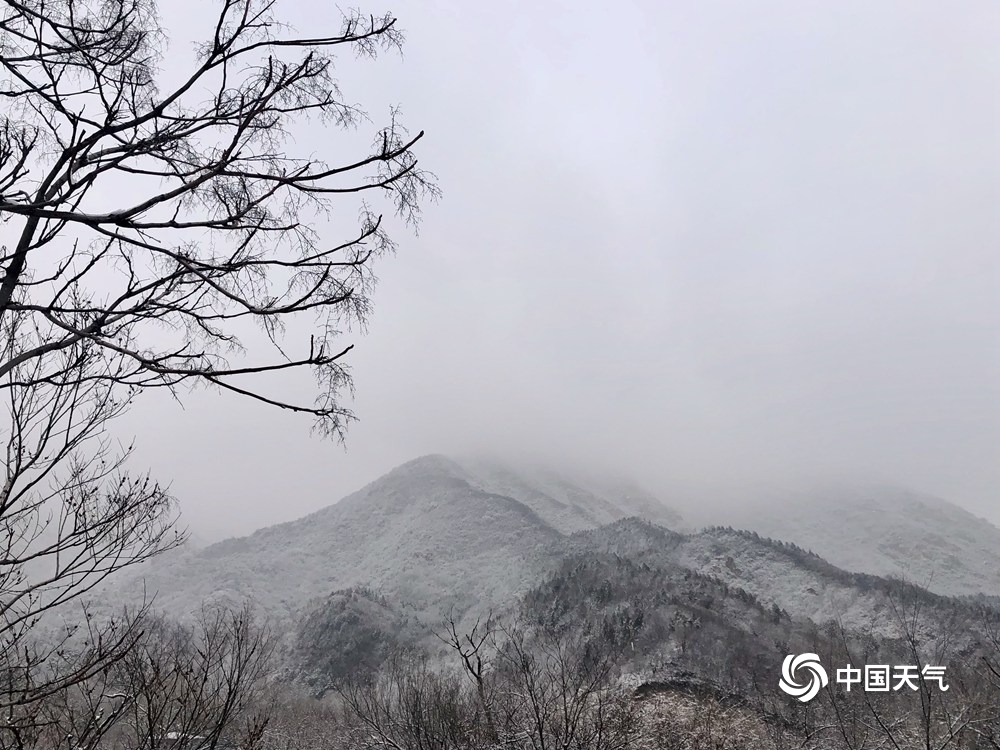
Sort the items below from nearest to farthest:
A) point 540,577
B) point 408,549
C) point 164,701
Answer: point 164,701, point 540,577, point 408,549

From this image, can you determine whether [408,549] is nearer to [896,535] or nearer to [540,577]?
[540,577]

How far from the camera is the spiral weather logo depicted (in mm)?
27942

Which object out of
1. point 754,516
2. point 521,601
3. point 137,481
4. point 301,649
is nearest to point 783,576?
point 521,601

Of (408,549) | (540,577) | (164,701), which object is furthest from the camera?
(408,549)

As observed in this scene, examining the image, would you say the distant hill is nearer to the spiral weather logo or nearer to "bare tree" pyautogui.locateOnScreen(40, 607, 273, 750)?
the spiral weather logo

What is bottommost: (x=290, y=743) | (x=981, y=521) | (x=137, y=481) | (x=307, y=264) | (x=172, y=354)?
(x=981, y=521)

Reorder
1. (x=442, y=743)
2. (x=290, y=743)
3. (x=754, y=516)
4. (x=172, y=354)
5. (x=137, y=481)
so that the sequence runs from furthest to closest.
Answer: (x=754, y=516), (x=290, y=743), (x=442, y=743), (x=137, y=481), (x=172, y=354)

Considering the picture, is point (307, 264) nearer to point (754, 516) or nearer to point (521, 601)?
point (521, 601)

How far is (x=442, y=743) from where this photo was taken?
1271 centimetres

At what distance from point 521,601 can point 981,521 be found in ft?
337

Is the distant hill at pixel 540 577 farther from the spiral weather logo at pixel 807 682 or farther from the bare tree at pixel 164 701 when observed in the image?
the bare tree at pixel 164 701

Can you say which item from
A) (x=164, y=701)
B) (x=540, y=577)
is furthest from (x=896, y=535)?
(x=164, y=701)

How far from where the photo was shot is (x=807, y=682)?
111 ft

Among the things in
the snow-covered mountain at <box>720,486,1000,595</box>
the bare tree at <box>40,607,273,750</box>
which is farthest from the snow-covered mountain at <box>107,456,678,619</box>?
the bare tree at <box>40,607,273,750</box>
